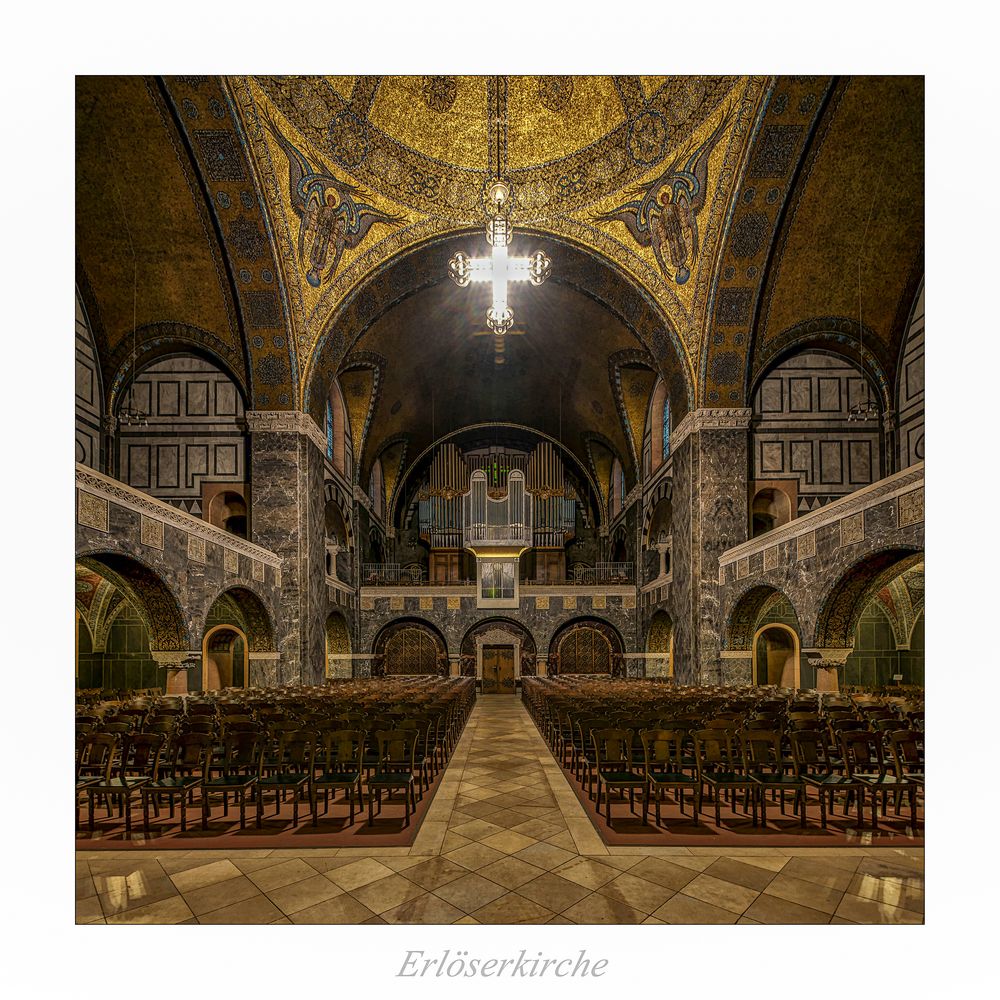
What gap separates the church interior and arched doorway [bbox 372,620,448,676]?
7.23 ft

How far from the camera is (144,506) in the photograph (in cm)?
1059

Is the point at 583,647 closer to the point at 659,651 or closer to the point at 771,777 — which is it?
the point at 659,651

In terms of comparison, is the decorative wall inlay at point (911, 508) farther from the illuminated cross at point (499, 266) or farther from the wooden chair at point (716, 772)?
the illuminated cross at point (499, 266)

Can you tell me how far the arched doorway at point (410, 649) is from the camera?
2569cm

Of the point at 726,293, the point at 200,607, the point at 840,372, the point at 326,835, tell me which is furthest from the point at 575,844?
the point at 840,372

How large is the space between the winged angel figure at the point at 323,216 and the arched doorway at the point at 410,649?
13.8 m

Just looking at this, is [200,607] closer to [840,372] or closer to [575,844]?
[575,844]

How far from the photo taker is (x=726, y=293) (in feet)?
50.9

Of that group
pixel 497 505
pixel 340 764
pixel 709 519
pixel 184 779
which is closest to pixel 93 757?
pixel 184 779

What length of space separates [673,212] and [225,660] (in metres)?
16.1

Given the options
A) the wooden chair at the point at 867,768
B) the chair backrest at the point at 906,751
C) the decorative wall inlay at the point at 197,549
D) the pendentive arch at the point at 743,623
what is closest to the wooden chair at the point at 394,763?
the wooden chair at the point at 867,768

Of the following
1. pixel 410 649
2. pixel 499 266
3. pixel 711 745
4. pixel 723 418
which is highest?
pixel 499 266

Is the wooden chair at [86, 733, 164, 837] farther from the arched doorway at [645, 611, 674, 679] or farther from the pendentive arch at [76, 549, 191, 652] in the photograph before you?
the arched doorway at [645, 611, 674, 679]
